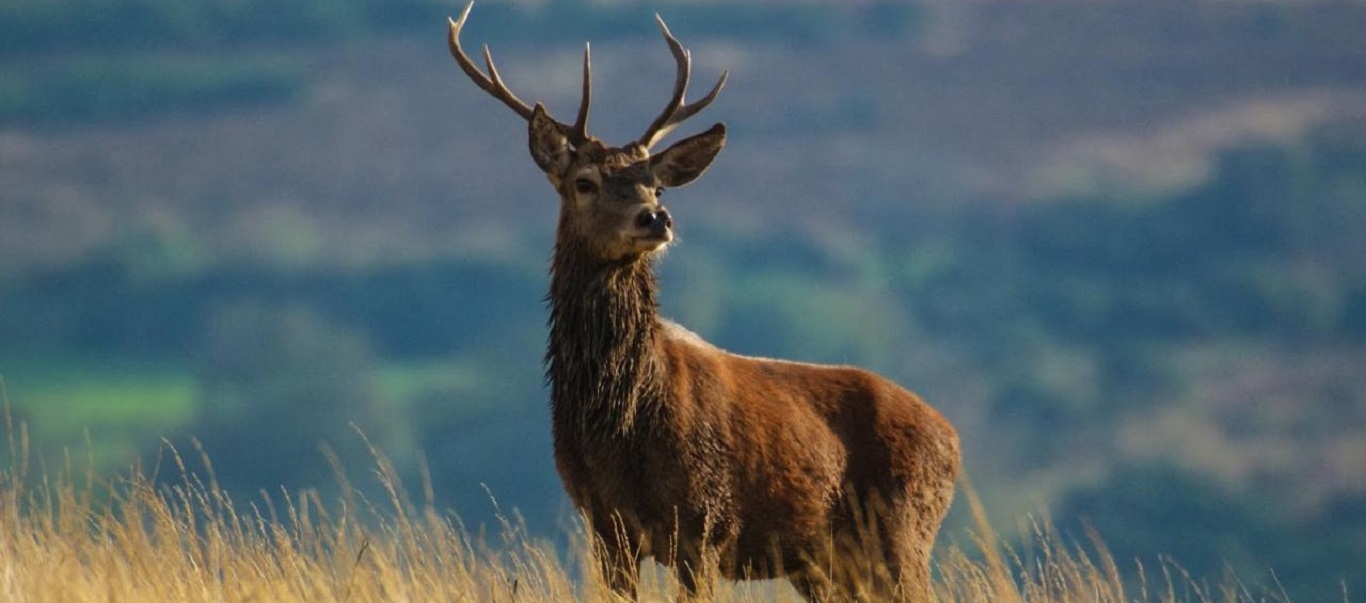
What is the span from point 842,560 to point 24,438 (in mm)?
3775

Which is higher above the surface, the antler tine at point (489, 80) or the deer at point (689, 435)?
the antler tine at point (489, 80)

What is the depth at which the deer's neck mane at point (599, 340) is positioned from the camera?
7070 mm

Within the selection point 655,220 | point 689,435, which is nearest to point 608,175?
point 655,220

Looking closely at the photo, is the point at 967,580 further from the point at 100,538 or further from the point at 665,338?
the point at 100,538

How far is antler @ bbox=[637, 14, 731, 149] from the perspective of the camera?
26.7ft

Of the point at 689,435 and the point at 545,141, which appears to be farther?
the point at 545,141

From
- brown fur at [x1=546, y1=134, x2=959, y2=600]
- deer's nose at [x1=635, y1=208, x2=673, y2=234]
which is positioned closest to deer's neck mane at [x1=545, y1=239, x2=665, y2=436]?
brown fur at [x1=546, y1=134, x2=959, y2=600]

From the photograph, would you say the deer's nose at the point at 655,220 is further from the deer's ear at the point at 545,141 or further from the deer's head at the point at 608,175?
the deer's ear at the point at 545,141

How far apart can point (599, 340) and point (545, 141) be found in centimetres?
93

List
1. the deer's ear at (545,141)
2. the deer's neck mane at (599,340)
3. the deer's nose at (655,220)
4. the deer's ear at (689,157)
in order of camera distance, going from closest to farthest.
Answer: the deer's nose at (655,220) → the deer's neck mane at (599,340) → the deer's ear at (545,141) → the deer's ear at (689,157)

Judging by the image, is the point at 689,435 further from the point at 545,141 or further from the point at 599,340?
the point at 545,141

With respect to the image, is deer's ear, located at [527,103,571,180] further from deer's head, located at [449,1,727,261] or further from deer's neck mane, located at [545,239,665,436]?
deer's neck mane, located at [545,239,665,436]

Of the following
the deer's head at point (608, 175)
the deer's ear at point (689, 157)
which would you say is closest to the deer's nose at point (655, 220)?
the deer's head at point (608, 175)

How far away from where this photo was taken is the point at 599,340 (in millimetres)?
7195
